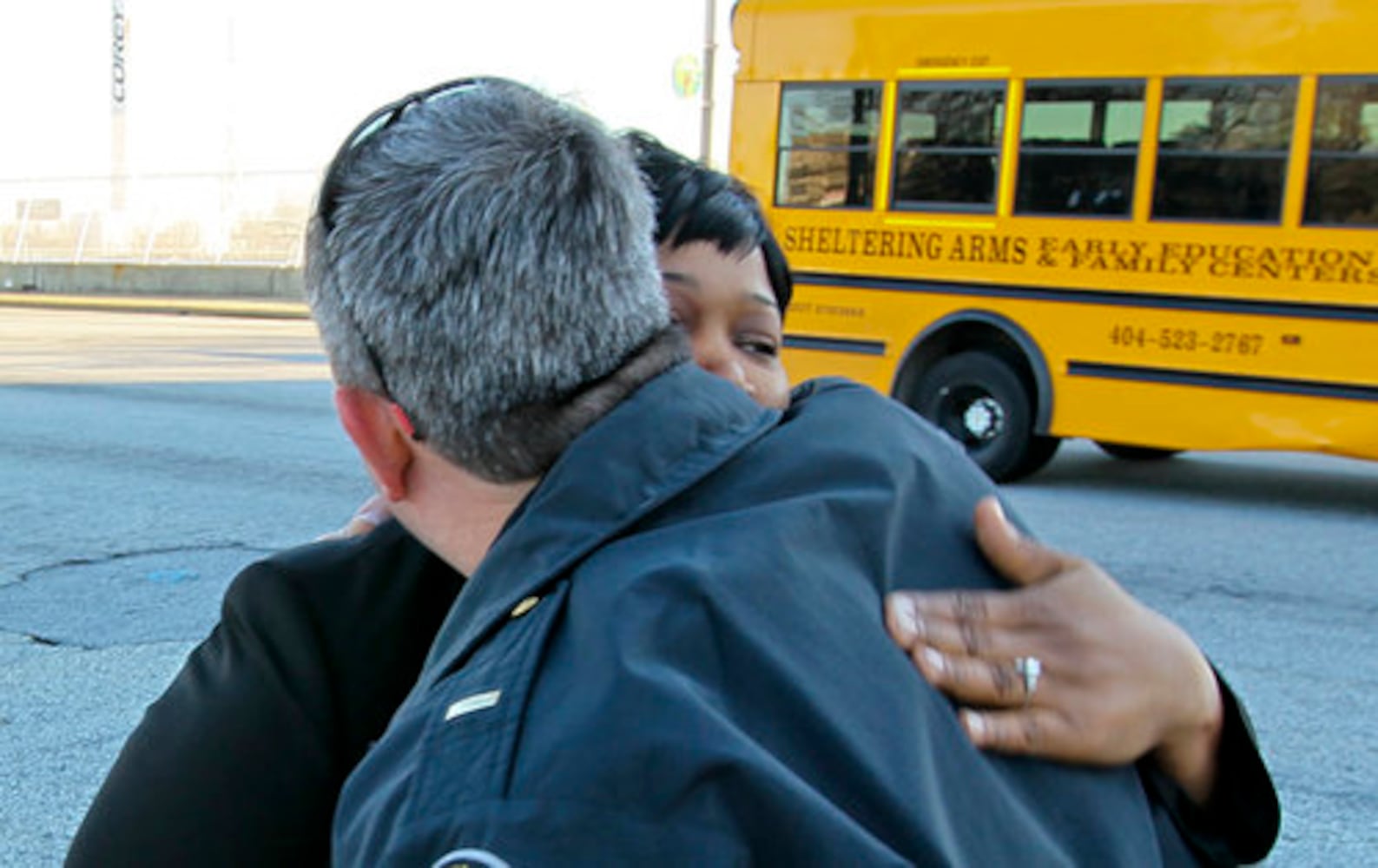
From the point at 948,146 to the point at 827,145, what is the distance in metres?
0.84

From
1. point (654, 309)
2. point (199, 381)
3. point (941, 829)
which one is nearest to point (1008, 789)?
point (941, 829)

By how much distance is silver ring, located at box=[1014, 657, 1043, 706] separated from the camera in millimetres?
1206

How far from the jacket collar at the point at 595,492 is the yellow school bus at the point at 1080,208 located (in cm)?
748

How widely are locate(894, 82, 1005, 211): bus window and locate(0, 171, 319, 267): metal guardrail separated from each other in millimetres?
18118

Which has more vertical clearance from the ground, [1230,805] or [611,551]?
[611,551]

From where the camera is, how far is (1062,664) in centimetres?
128

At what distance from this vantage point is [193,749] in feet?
4.66

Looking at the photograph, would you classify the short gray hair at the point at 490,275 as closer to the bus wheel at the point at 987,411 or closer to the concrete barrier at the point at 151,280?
the bus wheel at the point at 987,411

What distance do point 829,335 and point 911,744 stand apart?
828 centimetres

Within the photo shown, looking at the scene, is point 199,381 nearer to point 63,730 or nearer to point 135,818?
point 63,730

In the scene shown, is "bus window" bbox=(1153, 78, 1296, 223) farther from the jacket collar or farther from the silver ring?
the jacket collar

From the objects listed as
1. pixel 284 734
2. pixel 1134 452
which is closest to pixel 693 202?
pixel 284 734

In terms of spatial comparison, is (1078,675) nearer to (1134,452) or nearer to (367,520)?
(367,520)

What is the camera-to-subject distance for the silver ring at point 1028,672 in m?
1.21
